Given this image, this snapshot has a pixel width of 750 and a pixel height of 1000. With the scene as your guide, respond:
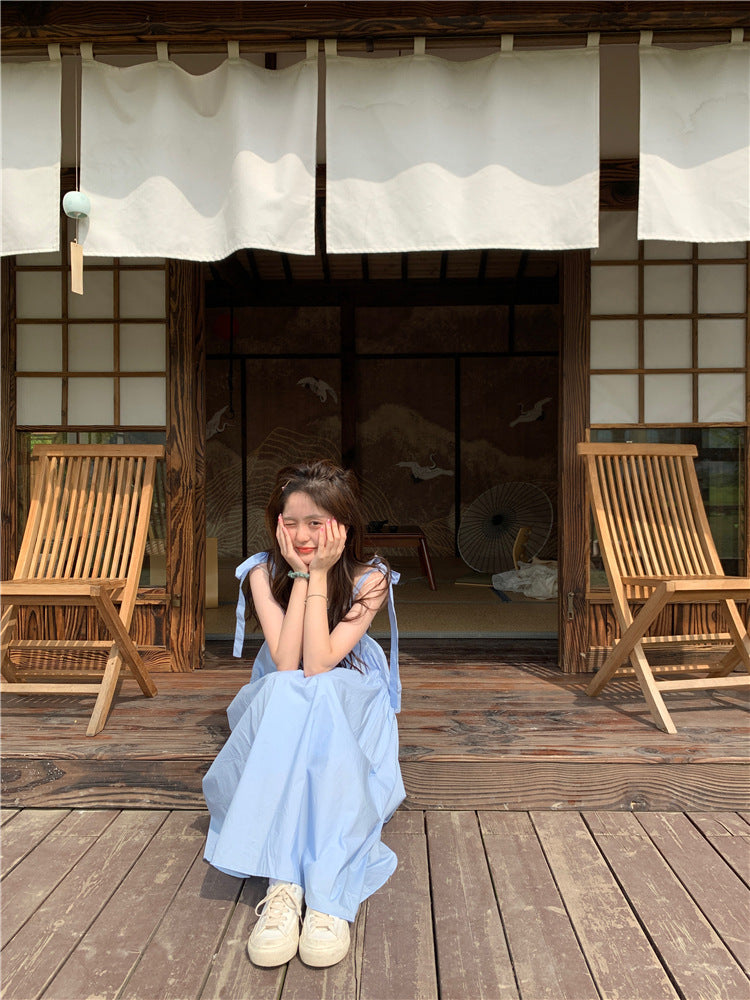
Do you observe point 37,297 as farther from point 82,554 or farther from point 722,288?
point 722,288

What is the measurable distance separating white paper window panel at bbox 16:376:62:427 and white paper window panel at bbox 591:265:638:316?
244 cm

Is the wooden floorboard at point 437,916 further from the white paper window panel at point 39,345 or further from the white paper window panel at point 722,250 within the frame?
the white paper window panel at point 722,250

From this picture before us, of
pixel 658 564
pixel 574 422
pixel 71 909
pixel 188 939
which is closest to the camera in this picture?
pixel 188 939

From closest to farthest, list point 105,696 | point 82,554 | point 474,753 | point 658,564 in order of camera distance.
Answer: point 474,753 < point 105,696 < point 82,554 < point 658,564

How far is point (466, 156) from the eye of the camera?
2580 mm

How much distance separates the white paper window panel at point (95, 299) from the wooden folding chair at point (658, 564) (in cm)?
218

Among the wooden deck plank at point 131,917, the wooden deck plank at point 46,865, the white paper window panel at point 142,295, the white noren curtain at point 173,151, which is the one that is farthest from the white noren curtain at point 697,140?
the wooden deck plank at point 46,865

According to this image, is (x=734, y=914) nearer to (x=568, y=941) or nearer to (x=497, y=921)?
(x=568, y=941)

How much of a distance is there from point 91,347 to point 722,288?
9.34ft

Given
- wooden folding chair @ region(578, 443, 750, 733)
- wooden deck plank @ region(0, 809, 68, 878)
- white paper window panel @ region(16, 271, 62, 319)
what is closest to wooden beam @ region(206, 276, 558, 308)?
white paper window panel @ region(16, 271, 62, 319)

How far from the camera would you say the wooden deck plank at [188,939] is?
138 centimetres

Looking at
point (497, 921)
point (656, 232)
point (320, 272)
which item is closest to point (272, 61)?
point (656, 232)

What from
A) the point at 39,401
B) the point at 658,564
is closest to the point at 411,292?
the point at 39,401

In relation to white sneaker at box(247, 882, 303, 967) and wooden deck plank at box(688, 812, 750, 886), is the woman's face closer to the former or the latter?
white sneaker at box(247, 882, 303, 967)
